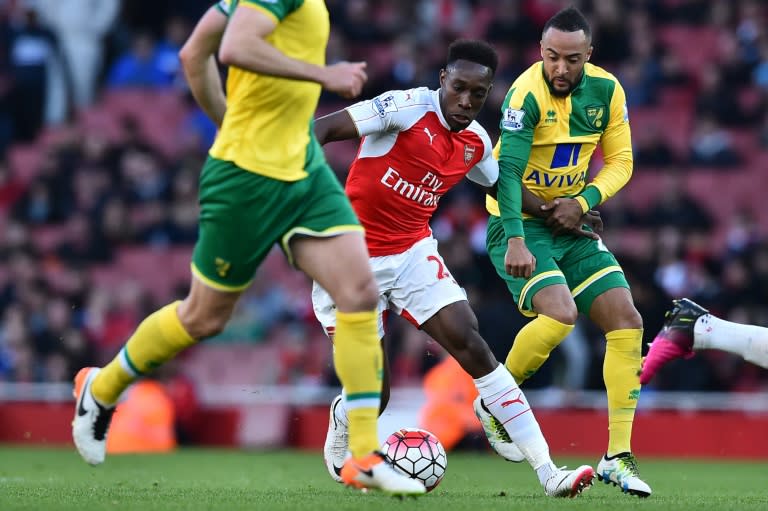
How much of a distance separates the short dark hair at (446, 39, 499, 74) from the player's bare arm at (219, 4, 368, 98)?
1768 mm

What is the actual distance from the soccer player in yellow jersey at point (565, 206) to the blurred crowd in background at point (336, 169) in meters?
5.66

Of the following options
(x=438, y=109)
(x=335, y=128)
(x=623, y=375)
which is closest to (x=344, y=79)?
(x=335, y=128)

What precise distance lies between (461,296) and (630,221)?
29.3ft

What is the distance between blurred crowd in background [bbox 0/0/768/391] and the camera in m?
15.3

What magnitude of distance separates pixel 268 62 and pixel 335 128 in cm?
159

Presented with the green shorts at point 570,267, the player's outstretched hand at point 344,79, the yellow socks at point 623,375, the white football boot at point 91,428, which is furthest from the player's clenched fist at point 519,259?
the white football boot at point 91,428

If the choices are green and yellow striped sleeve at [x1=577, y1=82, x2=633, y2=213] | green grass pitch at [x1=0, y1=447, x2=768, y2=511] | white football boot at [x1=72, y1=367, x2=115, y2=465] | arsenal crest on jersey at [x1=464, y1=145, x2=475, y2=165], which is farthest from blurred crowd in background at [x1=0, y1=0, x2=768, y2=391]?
white football boot at [x1=72, y1=367, x2=115, y2=465]

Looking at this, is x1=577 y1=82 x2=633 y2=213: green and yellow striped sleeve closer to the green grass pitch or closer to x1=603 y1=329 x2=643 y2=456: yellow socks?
x1=603 y1=329 x2=643 y2=456: yellow socks

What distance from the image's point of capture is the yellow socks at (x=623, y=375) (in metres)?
7.88

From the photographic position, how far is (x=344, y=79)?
589 cm

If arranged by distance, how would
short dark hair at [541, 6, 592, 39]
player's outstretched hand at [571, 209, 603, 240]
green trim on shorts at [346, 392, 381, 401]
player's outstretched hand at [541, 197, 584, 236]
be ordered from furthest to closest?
player's outstretched hand at [571, 209, 603, 240] < player's outstretched hand at [541, 197, 584, 236] < short dark hair at [541, 6, 592, 39] < green trim on shorts at [346, 392, 381, 401]

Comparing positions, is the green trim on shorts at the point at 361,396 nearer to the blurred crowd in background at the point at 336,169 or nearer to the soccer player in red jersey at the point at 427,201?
the soccer player in red jersey at the point at 427,201

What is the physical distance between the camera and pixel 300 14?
6230 millimetres

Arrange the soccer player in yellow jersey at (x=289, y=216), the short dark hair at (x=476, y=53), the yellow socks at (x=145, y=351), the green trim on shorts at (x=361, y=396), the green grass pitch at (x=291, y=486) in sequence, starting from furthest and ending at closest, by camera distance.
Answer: the short dark hair at (x=476, y=53), the green grass pitch at (x=291, y=486), the yellow socks at (x=145, y=351), the green trim on shorts at (x=361, y=396), the soccer player in yellow jersey at (x=289, y=216)
